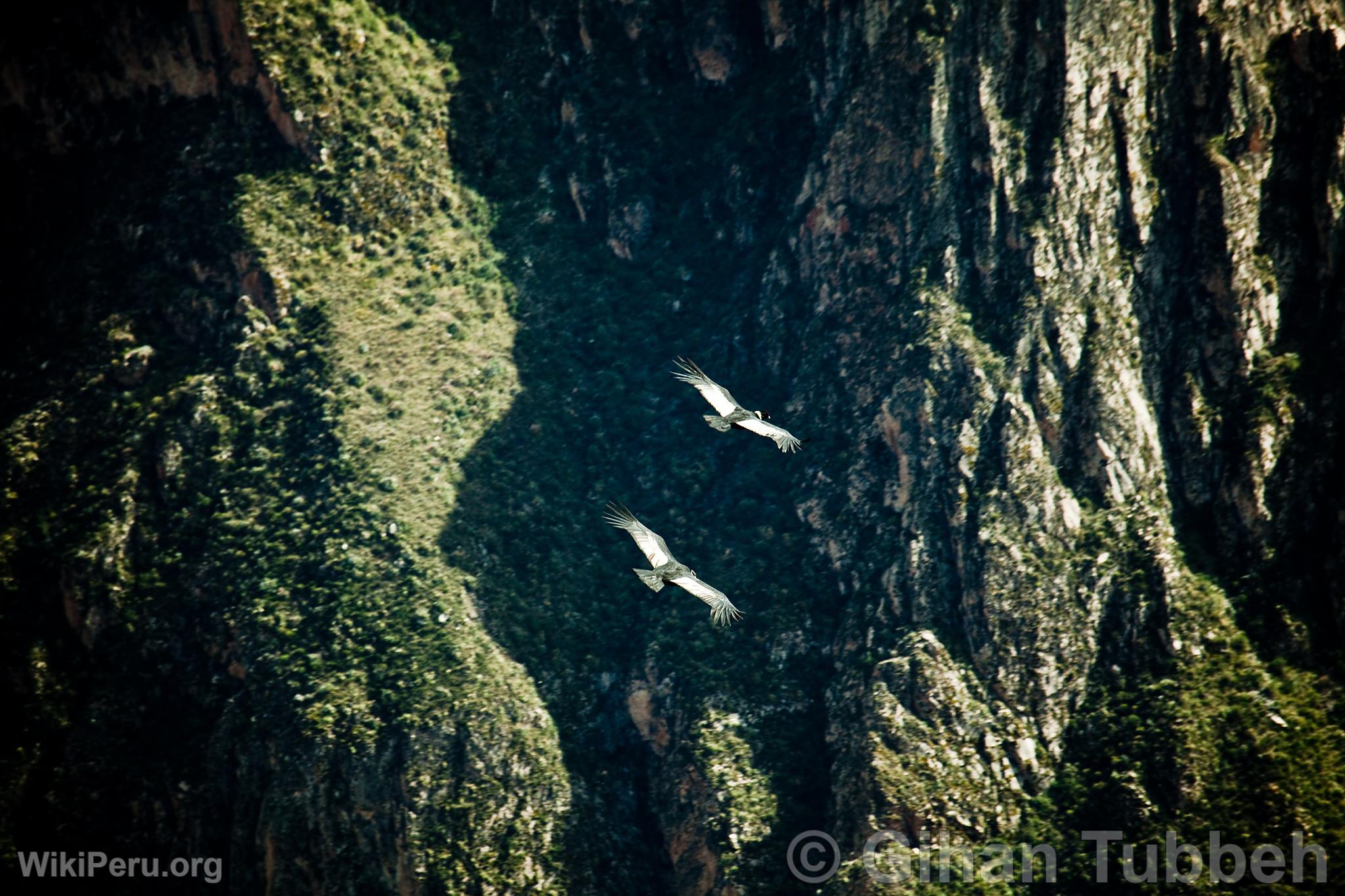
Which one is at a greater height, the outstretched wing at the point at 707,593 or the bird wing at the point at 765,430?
the bird wing at the point at 765,430

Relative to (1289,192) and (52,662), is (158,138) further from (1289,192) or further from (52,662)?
(1289,192)

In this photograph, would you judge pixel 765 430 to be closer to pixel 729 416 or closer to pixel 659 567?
pixel 729 416

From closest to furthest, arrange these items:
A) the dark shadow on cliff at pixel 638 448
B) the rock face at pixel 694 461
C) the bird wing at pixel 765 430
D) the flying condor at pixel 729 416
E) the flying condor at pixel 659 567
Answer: the flying condor at pixel 659 567 → the flying condor at pixel 729 416 → the bird wing at pixel 765 430 → the rock face at pixel 694 461 → the dark shadow on cliff at pixel 638 448

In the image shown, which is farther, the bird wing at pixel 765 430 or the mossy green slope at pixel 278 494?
the mossy green slope at pixel 278 494

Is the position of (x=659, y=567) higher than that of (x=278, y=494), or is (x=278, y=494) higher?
(x=278, y=494)

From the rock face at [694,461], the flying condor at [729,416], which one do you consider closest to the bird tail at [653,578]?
the flying condor at [729,416]

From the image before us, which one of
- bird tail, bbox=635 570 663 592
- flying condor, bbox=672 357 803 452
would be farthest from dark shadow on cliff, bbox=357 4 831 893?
flying condor, bbox=672 357 803 452

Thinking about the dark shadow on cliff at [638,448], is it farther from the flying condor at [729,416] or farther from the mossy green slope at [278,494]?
the flying condor at [729,416]

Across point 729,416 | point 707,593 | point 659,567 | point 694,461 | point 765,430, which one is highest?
point 694,461

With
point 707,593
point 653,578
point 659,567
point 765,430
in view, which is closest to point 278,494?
point 653,578
